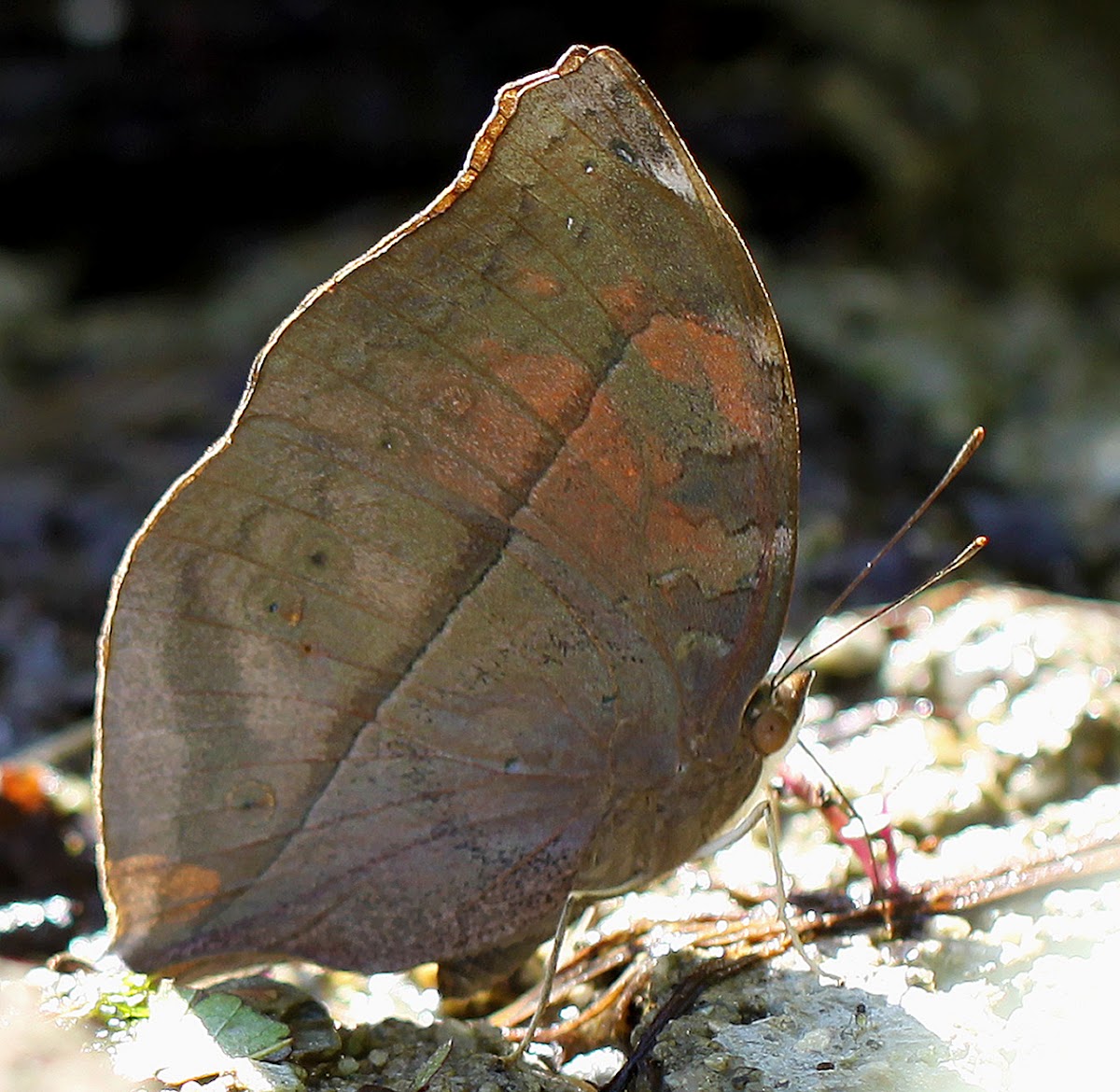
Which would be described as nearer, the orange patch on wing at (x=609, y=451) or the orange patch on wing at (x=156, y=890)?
the orange patch on wing at (x=609, y=451)

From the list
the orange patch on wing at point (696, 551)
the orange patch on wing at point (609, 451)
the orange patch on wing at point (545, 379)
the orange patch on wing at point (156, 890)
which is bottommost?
the orange patch on wing at point (156, 890)

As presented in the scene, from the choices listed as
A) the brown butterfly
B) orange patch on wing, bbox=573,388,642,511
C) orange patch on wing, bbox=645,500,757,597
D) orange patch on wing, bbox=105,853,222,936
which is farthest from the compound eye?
orange patch on wing, bbox=105,853,222,936

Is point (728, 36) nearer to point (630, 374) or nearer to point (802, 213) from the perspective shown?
point (802, 213)

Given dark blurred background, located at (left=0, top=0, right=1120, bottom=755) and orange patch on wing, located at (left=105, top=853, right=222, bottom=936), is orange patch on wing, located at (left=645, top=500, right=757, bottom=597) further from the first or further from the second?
dark blurred background, located at (left=0, top=0, right=1120, bottom=755)

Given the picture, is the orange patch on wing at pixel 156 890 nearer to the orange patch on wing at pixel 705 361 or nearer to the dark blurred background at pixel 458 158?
the orange patch on wing at pixel 705 361

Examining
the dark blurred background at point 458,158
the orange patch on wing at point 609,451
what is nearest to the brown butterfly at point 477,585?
the orange patch on wing at point 609,451

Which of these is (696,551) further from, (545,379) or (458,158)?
(458,158)

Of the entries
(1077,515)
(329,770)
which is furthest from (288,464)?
(1077,515)

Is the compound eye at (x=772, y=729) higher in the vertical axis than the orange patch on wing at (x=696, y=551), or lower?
lower
